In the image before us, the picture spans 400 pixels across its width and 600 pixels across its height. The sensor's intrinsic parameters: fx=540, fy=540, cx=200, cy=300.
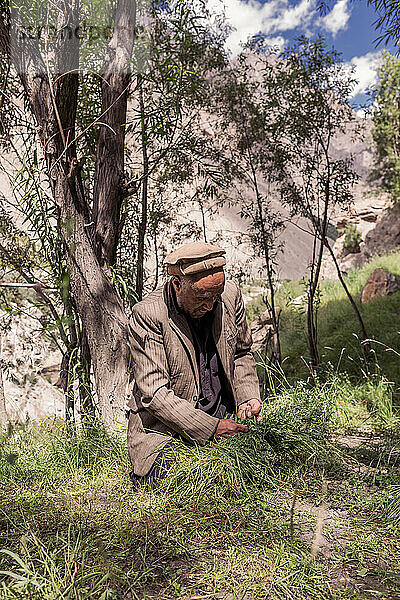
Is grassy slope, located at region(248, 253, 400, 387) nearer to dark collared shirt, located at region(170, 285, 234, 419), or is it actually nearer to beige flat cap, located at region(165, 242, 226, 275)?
dark collared shirt, located at region(170, 285, 234, 419)

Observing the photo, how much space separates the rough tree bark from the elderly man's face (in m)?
1.08

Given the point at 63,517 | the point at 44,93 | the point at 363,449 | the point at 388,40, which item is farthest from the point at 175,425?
the point at 388,40

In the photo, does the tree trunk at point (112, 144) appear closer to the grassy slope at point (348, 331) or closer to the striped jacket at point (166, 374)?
the striped jacket at point (166, 374)

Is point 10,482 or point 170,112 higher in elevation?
point 170,112

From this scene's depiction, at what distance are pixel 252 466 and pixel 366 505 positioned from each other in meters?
0.53

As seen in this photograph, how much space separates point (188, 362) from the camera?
104 inches

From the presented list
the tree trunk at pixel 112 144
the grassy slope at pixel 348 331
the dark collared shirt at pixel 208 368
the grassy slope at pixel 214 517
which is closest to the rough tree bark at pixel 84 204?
the tree trunk at pixel 112 144

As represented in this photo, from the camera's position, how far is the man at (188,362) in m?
2.48

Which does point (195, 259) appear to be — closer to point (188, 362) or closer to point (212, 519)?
point (188, 362)

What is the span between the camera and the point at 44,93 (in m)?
3.41

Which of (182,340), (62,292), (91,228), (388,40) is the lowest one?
(182,340)

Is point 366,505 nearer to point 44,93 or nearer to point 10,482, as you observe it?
point 10,482

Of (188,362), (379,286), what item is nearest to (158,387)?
(188,362)

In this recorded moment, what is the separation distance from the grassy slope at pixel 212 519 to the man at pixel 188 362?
13 centimetres
